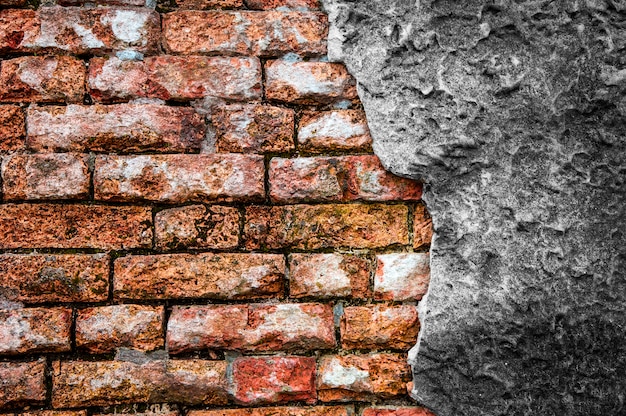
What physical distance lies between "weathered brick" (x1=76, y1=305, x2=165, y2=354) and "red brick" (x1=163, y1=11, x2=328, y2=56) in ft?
2.07

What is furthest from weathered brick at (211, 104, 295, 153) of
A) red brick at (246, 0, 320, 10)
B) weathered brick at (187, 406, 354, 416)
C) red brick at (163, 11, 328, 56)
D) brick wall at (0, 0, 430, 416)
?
weathered brick at (187, 406, 354, 416)

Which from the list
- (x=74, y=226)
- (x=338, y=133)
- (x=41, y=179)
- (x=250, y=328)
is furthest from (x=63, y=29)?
(x=250, y=328)

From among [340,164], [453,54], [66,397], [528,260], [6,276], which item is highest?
[453,54]

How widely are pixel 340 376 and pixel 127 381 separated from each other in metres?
0.49

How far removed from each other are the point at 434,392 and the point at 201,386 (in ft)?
1.76

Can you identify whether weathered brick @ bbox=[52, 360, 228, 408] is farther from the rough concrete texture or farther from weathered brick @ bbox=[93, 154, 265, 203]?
the rough concrete texture

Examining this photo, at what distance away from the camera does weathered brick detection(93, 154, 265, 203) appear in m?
1.26

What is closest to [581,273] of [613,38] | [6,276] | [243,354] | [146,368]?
[613,38]

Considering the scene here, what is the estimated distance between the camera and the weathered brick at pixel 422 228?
4.21 ft

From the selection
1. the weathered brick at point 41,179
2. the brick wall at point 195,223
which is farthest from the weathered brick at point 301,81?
the weathered brick at point 41,179

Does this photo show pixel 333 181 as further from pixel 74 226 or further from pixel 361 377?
pixel 74 226

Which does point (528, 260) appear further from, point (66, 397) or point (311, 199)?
point (66, 397)

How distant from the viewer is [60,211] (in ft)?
4.13

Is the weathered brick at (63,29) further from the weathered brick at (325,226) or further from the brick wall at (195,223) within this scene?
the weathered brick at (325,226)
